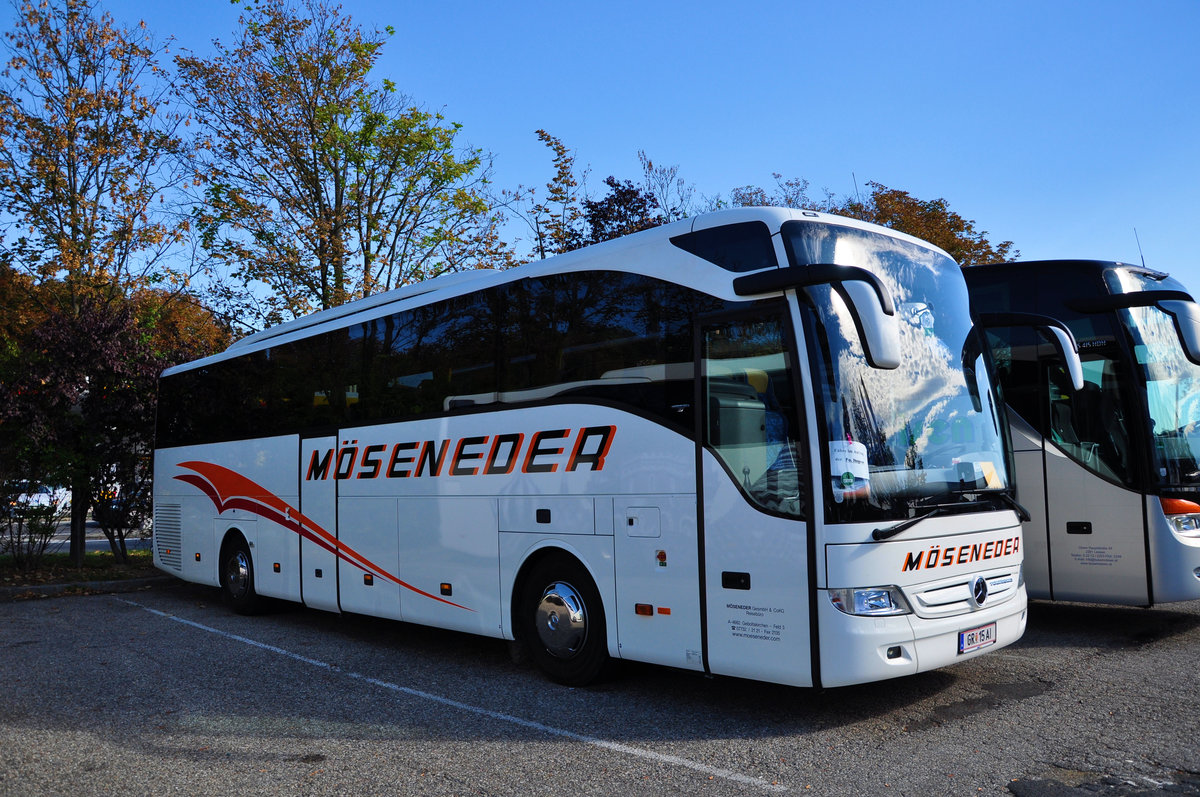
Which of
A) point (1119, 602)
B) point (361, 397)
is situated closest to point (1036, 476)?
point (1119, 602)

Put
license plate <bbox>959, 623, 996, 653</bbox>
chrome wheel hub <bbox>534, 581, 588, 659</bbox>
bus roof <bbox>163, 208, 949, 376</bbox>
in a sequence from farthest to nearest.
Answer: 1. chrome wheel hub <bbox>534, 581, 588, 659</bbox>
2. bus roof <bbox>163, 208, 949, 376</bbox>
3. license plate <bbox>959, 623, 996, 653</bbox>

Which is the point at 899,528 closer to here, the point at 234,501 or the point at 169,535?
the point at 234,501

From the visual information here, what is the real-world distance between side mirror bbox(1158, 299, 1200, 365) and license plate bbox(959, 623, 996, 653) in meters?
3.80

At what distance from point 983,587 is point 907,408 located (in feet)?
4.52

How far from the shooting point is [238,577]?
1180 cm

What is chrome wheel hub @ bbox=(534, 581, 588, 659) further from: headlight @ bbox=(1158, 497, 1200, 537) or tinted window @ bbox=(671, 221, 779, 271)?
headlight @ bbox=(1158, 497, 1200, 537)

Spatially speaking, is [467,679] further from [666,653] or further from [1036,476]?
[1036,476]

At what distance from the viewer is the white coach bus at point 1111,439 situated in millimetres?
8352

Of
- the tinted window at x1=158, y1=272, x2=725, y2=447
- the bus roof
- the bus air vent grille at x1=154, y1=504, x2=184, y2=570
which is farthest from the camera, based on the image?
the bus air vent grille at x1=154, y1=504, x2=184, y2=570

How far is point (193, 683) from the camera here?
7598 mm

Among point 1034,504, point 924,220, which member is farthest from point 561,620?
point 924,220

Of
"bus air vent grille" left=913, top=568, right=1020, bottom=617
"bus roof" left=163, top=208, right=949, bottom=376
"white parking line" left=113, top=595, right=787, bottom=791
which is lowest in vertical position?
"white parking line" left=113, top=595, right=787, bottom=791

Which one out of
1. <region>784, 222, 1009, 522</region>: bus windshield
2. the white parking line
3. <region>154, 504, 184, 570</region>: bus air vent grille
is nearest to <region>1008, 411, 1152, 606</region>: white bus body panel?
<region>784, 222, 1009, 522</region>: bus windshield

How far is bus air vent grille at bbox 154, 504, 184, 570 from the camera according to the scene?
13.1 meters
